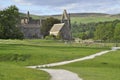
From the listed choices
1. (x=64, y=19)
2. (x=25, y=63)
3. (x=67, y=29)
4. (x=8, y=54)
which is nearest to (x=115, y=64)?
(x=25, y=63)

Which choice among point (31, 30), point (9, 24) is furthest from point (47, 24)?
point (9, 24)

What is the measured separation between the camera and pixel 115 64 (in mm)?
44562

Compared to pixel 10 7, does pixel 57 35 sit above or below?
below

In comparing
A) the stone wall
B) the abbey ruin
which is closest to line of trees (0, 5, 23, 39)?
the abbey ruin

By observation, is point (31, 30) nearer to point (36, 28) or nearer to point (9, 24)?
point (36, 28)

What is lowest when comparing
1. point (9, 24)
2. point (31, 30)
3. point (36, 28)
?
point (31, 30)

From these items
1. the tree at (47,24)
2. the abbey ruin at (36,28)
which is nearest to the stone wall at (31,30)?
the abbey ruin at (36,28)

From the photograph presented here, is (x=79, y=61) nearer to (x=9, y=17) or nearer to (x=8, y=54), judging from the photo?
(x=8, y=54)

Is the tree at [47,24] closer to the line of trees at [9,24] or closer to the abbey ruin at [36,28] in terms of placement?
the abbey ruin at [36,28]

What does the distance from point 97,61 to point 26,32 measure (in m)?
140

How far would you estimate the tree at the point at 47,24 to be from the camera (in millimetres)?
183375

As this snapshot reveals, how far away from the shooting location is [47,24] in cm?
18475

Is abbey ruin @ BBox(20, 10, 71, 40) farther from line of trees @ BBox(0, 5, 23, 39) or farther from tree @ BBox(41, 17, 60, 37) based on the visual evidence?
line of trees @ BBox(0, 5, 23, 39)

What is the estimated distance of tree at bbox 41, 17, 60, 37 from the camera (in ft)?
602
